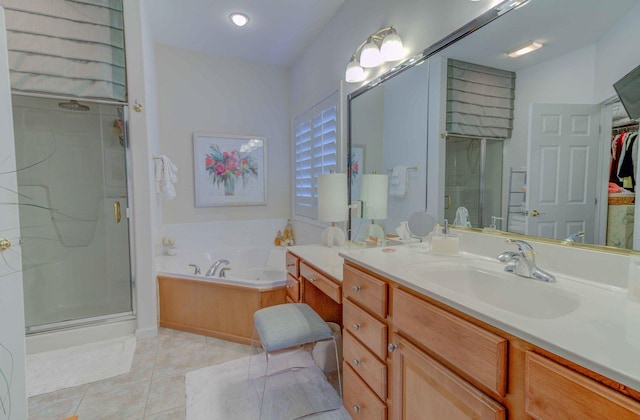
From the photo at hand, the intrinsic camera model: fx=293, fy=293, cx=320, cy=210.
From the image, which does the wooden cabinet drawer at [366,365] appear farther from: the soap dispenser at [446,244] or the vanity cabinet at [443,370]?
the soap dispenser at [446,244]

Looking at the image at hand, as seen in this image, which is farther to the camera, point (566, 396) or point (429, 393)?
point (429, 393)

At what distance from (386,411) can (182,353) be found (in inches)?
63.9

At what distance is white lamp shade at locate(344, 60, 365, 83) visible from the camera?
214 cm

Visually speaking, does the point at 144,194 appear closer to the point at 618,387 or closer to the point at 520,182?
the point at 520,182

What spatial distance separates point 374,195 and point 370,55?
940 millimetres

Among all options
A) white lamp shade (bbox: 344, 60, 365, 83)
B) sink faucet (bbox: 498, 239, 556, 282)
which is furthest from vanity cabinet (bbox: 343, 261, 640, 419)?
white lamp shade (bbox: 344, 60, 365, 83)

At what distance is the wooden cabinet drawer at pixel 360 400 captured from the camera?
1.19 meters

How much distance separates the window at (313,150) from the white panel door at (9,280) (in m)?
1.99

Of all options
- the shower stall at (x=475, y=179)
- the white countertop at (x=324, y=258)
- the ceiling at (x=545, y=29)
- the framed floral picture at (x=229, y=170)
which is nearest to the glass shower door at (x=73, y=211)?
the framed floral picture at (x=229, y=170)

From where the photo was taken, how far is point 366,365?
1.26 meters

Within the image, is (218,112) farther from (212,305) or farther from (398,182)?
(398,182)

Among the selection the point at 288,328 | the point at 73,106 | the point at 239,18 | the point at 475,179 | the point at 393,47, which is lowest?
the point at 288,328

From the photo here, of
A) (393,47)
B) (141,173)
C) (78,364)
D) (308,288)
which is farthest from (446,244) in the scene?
(78,364)

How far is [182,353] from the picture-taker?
2135 millimetres
